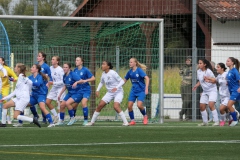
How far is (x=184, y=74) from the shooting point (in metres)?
24.6

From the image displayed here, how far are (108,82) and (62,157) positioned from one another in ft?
31.1

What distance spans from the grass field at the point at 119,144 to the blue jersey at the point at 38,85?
243cm

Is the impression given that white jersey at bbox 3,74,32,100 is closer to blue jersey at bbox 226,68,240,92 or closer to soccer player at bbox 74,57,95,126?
soccer player at bbox 74,57,95,126

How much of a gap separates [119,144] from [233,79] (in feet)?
24.5

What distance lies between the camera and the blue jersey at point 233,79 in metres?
20.3

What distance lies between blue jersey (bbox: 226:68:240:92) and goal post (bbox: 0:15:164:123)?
10.8ft

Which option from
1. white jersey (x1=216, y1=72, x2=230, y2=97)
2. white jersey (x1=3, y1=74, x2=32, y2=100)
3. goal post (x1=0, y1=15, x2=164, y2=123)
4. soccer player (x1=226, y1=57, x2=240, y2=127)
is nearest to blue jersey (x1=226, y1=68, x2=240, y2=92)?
soccer player (x1=226, y1=57, x2=240, y2=127)

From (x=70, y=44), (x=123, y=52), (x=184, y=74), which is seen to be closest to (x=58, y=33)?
(x=70, y=44)

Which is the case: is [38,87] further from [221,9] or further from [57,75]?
[221,9]

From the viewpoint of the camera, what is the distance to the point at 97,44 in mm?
24531

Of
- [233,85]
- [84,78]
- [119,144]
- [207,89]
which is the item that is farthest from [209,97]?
[119,144]

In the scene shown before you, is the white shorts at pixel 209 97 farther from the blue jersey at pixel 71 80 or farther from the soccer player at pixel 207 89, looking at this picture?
the blue jersey at pixel 71 80

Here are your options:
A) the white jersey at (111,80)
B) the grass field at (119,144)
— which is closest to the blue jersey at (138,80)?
the white jersey at (111,80)

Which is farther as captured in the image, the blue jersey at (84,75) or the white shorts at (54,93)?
the white shorts at (54,93)
